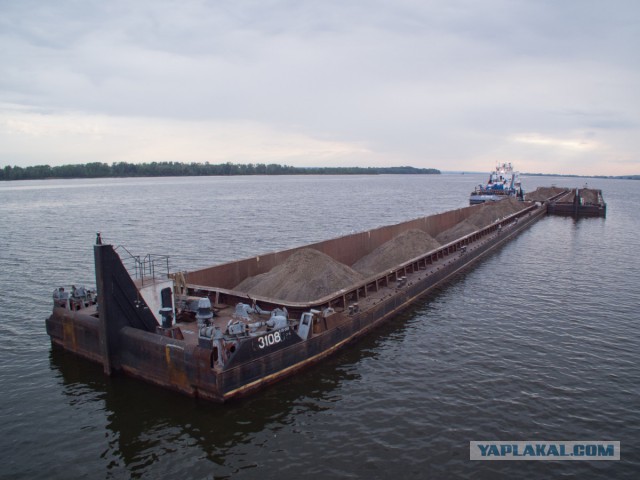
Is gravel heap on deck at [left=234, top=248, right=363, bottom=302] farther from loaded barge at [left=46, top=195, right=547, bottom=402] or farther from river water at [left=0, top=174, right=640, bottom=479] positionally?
river water at [left=0, top=174, right=640, bottom=479]

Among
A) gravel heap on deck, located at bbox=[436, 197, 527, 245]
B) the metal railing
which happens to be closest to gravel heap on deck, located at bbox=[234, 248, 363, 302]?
the metal railing

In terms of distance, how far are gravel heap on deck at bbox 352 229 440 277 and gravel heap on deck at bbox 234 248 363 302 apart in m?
Answer: 5.61

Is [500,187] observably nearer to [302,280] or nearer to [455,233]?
[455,233]

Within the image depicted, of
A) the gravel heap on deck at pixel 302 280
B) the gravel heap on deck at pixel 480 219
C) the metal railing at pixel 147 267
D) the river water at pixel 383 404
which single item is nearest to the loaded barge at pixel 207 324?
the gravel heap on deck at pixel 302 280

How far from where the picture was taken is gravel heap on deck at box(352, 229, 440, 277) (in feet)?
79.9

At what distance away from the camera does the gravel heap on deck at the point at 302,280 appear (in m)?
16.8

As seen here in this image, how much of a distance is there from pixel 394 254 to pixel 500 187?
198ft

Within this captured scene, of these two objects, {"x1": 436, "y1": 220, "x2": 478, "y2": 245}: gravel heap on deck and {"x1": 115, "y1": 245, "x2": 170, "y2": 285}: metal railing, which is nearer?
{"x1": 115, "y1": 245, "x2": 170, "y2": 285}: metal railing

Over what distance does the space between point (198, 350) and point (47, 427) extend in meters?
3.97

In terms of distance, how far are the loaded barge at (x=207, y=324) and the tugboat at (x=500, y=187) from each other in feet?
201

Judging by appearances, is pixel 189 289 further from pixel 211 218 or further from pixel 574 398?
pixel 211 218

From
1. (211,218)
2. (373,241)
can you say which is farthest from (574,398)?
(211,218)

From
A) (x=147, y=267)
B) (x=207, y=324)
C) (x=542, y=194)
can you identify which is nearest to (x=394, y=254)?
(x=207, y=324)

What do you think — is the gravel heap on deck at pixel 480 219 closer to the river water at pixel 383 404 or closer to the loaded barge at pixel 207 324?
the river water at pixel 383 404
